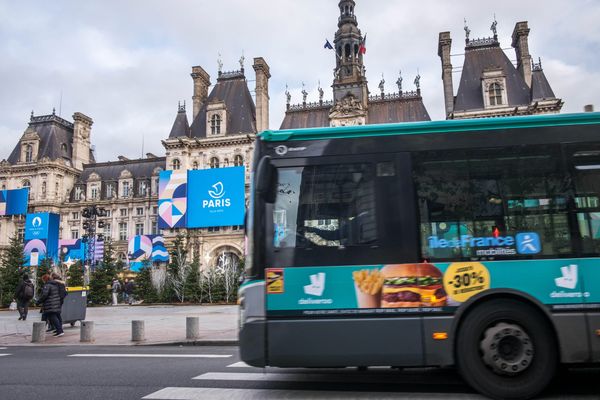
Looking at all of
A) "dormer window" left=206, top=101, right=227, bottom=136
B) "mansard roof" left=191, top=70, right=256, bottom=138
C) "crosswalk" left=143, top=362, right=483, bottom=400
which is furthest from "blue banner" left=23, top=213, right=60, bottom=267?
"crosswalk" left=143, top=362, right=483, bottom=400

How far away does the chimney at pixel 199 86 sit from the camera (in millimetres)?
53219

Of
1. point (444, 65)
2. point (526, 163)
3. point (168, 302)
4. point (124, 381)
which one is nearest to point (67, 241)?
point (168, 302)

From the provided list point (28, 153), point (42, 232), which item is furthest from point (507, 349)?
point (28, 153)

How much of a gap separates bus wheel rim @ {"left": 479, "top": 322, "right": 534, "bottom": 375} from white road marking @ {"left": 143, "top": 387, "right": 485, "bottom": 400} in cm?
42

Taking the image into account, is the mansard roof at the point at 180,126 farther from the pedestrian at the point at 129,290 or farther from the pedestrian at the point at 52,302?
the pedestrian at the point at 52,302

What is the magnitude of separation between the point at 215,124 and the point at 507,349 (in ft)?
156

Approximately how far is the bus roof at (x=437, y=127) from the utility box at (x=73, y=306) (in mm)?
13219

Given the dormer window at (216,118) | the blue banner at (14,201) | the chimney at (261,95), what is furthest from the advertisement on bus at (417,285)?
the blue banner at (14,201)

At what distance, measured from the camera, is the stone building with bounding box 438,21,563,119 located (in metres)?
40.7

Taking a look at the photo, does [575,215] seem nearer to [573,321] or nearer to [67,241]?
[573,321]

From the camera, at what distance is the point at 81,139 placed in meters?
65.3

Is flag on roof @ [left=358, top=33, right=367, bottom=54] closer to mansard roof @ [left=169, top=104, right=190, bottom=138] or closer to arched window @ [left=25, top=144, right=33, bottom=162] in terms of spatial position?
mansard roof @ [left=169, top=104, right=190, bottom=138]

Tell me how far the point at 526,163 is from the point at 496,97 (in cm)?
4081

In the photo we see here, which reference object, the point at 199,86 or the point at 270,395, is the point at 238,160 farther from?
the point at 270,395
